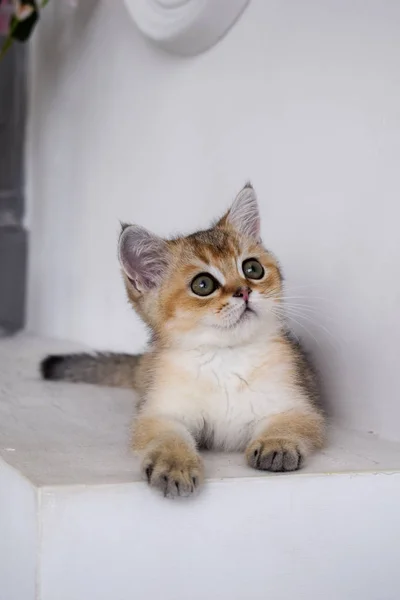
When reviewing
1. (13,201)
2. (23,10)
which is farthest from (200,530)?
(13,201)

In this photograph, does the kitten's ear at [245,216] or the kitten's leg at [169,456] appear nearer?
the kitten's leg at [169,456]

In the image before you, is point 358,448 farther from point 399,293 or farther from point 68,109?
point 68,109

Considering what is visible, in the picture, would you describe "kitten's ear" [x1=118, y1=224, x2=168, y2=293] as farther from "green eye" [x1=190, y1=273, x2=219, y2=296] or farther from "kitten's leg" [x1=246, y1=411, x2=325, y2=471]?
"kitten's leg" [x1=246, y1=411, x2=325, y2=471]

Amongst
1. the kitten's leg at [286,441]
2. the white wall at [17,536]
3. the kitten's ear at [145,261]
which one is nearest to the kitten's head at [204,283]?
the kitten's ear at [145,261]

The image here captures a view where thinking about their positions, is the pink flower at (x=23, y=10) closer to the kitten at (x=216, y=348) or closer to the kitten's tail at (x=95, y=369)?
the kitten's tail at (x=95, y=369)

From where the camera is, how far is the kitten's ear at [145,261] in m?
1.18

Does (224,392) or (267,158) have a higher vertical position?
(267,158)

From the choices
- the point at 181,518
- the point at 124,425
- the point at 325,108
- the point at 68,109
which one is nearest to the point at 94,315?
the point at 68,109

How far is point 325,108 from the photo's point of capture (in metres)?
1.35

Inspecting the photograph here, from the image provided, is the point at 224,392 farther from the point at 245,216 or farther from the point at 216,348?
the point at 245,216

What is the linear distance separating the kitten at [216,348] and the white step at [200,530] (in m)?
0.06

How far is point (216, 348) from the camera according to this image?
45.2 inches

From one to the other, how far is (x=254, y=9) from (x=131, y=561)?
108 centimetres

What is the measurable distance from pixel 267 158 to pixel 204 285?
44cm
